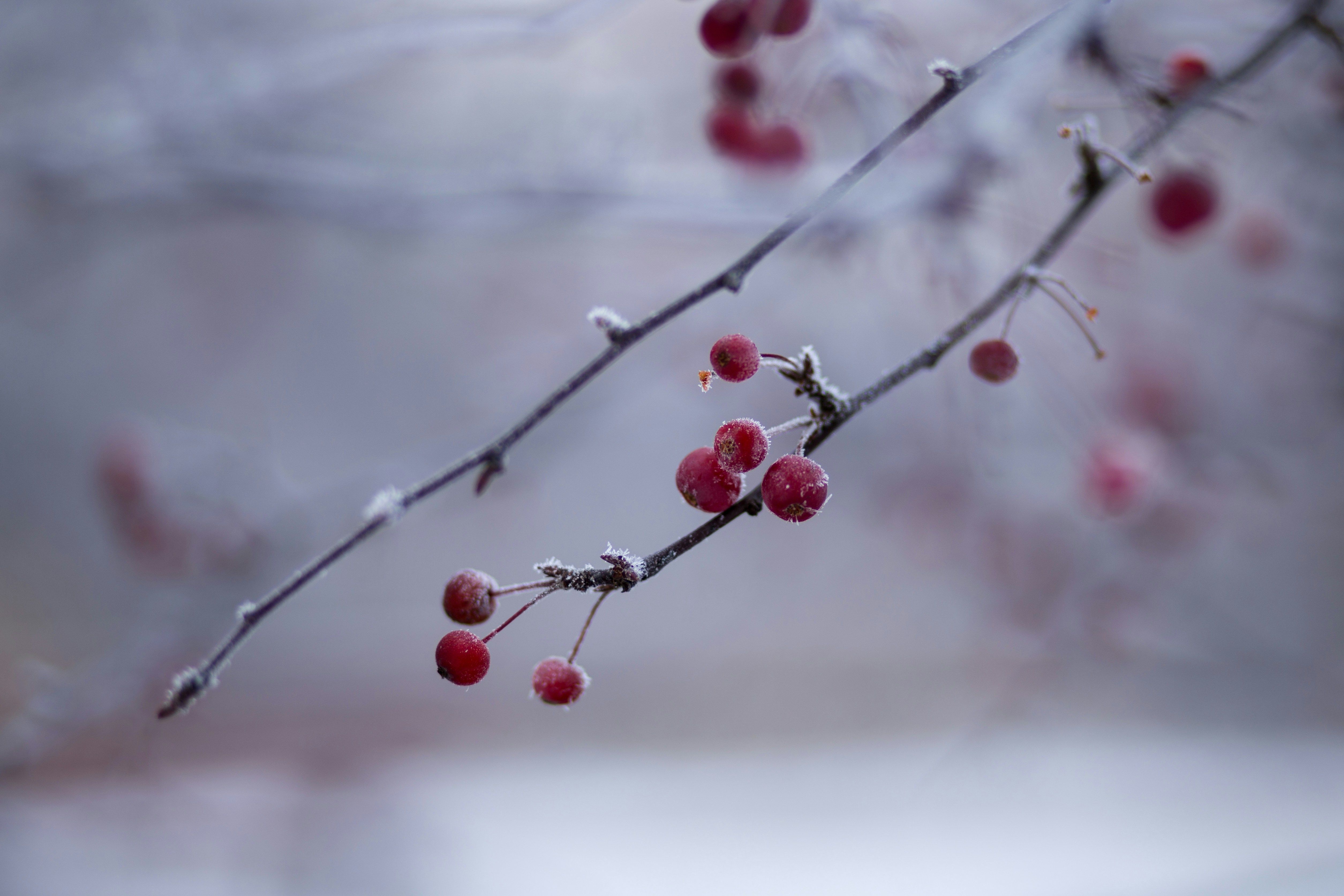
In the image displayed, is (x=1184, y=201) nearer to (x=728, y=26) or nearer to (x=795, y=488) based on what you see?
(x=728, y=26)

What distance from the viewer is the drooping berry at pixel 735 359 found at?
346 millimetres

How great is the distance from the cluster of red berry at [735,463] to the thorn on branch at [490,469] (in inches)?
3.5

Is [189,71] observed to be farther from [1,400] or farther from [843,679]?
[843,679]

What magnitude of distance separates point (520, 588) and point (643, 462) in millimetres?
2150

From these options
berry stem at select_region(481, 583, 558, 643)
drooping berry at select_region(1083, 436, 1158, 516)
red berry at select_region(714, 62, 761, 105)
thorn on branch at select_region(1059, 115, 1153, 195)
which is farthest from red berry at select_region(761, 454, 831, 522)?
drooping berry at select_region(1083, 436, 1158, 516)

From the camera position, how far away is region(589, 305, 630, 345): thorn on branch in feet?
1.16

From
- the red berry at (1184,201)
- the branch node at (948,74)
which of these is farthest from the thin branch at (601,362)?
the red berry at (1184,201)

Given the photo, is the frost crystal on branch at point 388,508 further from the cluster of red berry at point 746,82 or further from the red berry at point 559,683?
the cluster of red berry at point 746,82

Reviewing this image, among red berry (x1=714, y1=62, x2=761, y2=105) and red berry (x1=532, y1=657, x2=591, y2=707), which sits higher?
red berry (x1=714, y1=62, x2=761, y2=105)

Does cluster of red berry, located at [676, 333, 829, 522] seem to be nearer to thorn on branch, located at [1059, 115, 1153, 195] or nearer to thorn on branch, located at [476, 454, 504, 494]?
thorn on branch, located at [476, 454, 504, 494]

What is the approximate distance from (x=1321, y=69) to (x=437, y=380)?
89.0 inches

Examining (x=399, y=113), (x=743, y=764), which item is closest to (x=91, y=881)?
(x=743, y=764)

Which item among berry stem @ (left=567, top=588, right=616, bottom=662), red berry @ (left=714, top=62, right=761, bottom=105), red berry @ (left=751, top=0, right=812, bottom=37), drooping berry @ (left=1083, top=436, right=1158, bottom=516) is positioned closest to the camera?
A: berry stem @ (left=567, top=588, right=616, bottom=662)

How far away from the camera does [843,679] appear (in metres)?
2.27
